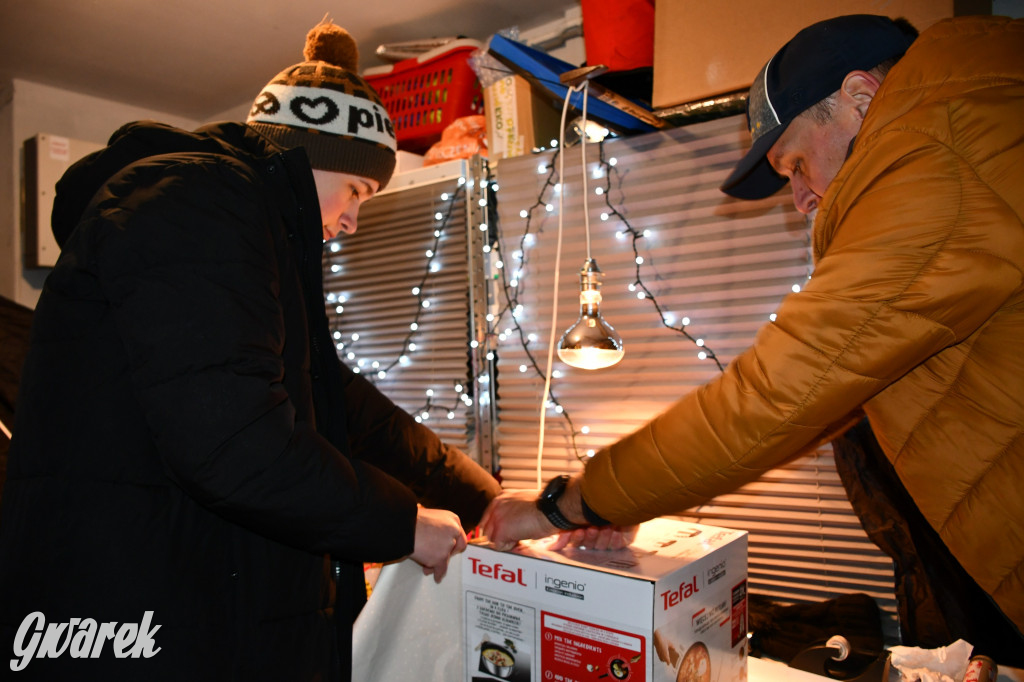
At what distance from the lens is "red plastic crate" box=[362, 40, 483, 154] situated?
2.65m

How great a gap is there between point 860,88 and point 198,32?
2662mm

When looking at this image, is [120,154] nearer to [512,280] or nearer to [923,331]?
[923,331]

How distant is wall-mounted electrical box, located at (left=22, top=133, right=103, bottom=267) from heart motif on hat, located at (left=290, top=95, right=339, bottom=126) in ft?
7.82

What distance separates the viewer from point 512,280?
245cm

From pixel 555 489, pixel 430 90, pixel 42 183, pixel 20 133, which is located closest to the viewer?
pixel 555 489

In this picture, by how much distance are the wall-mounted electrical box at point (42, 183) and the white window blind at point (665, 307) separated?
7.43 ft

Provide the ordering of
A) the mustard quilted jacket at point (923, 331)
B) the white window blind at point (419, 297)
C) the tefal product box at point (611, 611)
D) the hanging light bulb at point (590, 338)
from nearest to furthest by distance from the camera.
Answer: the mustard quilted jacket at point (923, 331) → the tefal product box at point (611, 611) → the hanging light bulb at point (590, 338) → the white window blind at point (419, 297)

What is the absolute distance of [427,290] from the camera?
8.89 ft

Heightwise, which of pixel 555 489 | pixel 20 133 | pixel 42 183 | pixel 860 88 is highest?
pixel 20 133

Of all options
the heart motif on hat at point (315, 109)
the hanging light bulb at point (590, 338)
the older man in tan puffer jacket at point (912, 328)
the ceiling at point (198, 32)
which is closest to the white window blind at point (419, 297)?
the ceiling at point (198, 32)

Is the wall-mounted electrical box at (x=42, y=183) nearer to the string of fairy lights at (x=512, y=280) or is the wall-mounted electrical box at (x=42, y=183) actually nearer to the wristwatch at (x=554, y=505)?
the string of fairy lights at (x=512, y=280)

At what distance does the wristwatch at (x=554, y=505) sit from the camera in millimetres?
1193

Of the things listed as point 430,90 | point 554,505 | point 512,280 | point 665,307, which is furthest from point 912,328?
point 430,90

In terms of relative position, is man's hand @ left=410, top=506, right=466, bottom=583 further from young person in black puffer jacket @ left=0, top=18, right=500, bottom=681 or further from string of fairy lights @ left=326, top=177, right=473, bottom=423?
string of fairy lights @ left=326, top=177, right=473, bottom=423
